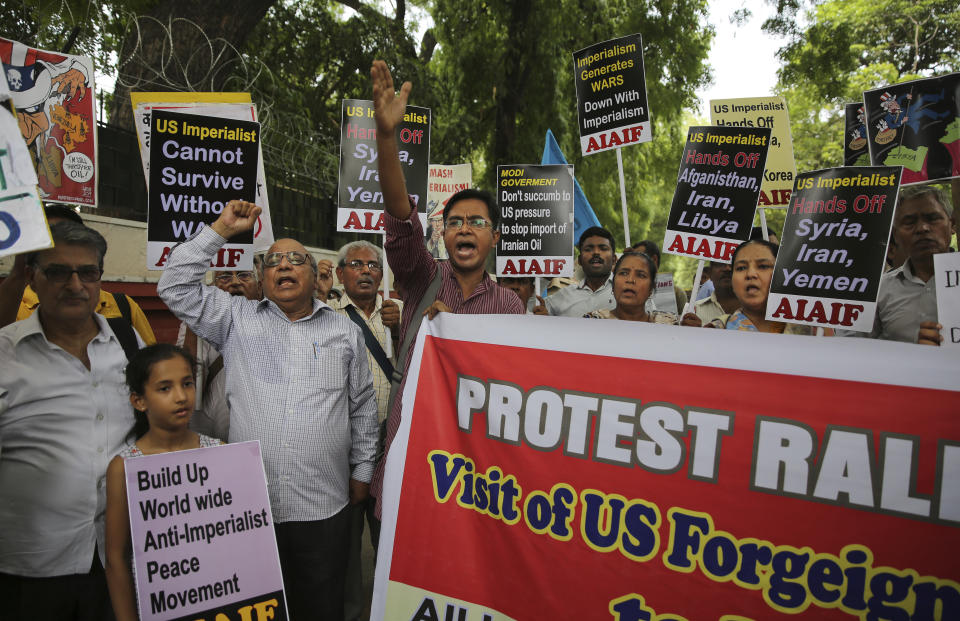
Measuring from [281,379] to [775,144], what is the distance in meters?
5.48

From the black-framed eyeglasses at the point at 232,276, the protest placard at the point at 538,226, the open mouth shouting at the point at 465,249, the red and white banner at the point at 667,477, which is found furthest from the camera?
the protest placard at the point at 538,226

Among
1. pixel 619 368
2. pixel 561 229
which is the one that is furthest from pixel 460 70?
pixel 619 368

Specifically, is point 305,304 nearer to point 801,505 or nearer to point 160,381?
point 160,381

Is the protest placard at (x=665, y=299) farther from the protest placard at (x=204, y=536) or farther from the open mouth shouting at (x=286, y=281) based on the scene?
the protest placard at (x=204, y=536)

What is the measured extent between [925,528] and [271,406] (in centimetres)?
230

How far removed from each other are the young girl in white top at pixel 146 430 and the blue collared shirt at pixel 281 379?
0.22 metres

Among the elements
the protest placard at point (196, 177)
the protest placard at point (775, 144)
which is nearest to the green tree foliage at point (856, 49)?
the protest placard at point (775, 144)

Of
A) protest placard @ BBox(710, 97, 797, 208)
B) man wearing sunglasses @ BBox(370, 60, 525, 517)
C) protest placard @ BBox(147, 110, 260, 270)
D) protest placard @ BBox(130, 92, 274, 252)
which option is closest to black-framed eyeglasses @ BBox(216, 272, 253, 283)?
protest placard @ BBox(130, 92, 274, 252)

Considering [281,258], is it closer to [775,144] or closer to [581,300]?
[581,300]

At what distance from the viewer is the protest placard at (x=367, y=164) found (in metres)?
5.12

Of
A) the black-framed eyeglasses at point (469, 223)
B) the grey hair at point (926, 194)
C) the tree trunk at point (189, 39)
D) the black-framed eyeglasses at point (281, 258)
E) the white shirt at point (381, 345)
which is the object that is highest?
the tree trunk at point (189, 39)

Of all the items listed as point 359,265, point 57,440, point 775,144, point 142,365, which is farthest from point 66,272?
point 775,144

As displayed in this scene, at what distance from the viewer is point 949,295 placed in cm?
280

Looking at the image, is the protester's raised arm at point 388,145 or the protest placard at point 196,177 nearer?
the protester's raised arm at point 388,145
